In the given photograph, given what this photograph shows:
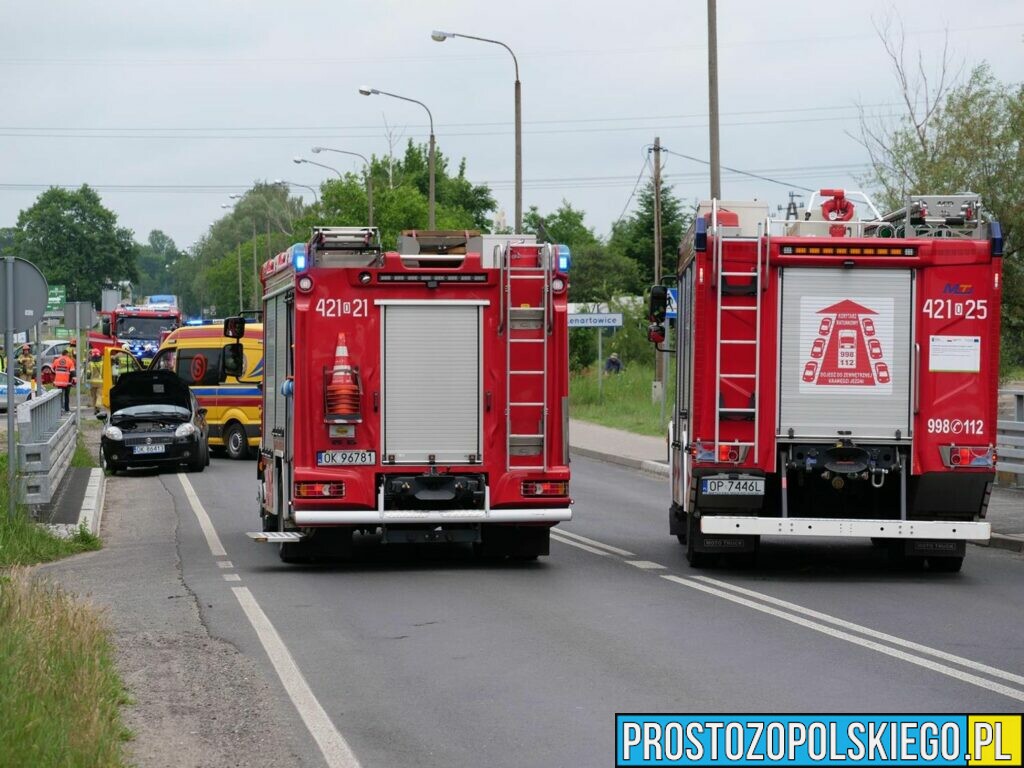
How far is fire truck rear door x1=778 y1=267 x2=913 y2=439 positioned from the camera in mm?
14383

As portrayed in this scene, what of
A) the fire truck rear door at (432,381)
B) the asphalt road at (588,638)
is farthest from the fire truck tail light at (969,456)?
the fire truck rear door at (432,381)

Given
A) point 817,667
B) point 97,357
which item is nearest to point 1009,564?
point 817,667

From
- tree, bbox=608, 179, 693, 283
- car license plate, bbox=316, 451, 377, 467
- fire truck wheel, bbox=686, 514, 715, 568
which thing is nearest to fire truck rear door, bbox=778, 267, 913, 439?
fire truck wheel, bbox=686, 514, 715, 568

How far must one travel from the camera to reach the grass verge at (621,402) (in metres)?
42.0

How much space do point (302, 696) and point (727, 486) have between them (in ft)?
19.7

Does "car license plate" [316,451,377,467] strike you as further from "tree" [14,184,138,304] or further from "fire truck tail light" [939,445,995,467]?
"tree" [14,184,138,304]

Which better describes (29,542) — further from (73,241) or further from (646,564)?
(73,241)

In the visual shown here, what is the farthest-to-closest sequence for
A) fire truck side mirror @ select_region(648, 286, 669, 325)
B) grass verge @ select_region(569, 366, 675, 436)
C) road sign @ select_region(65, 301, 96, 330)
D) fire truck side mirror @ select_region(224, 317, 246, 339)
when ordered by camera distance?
grass verge @ select_region(569, 366, 675, 436) < road sign @ select_region(65, 301, 96, 330) < fire truck side mirror @ select_region(224, 317, 246, 339) < fire truck side mirror @ select_region(648, 286, 669, 325)

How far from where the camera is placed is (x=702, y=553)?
15031 mm

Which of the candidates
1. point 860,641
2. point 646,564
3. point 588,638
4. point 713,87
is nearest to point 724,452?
point 646,564

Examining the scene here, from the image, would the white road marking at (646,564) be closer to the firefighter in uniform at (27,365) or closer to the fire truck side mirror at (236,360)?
the fire truck side mirror at (236,360)

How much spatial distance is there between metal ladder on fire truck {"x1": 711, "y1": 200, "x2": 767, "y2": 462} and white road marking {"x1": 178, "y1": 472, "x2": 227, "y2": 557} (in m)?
5.21

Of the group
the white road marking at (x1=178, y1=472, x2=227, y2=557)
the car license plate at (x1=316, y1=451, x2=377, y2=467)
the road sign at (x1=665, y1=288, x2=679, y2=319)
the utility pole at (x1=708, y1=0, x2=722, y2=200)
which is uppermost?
the utility pole at (x1=708, y1=0, x2=722, y2=200)

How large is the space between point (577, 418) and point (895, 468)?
31.7m
